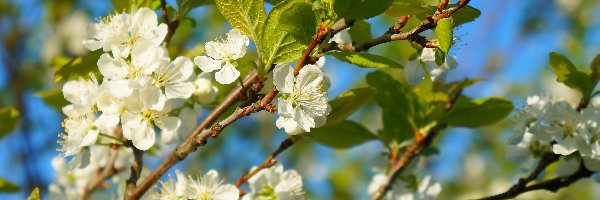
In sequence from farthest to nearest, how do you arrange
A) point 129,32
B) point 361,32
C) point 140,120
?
point 361,32 → point 129,32 → point 140,120

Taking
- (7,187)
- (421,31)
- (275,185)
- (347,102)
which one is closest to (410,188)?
(275,185)

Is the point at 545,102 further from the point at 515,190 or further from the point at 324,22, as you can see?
the point at 324,22

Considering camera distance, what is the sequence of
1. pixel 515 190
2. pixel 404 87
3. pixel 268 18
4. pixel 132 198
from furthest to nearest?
pixel 404 87
pixel 515 190
pixel 132 198
pixel 268 18

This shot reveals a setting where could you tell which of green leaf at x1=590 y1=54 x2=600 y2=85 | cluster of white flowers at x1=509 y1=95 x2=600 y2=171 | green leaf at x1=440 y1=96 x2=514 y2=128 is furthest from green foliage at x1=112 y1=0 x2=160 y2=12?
green leaf at x1=590 y1=54 x2=600 y2=85

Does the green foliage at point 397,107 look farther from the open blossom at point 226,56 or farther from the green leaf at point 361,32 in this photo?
the open blossom at point 226,56

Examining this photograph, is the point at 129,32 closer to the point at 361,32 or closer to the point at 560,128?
the point at 361,32

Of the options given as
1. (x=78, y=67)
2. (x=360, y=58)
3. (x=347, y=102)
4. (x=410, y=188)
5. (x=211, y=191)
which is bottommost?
(x=410, y=188)

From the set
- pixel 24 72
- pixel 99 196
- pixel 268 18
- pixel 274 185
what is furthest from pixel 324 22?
pixel 24 72
